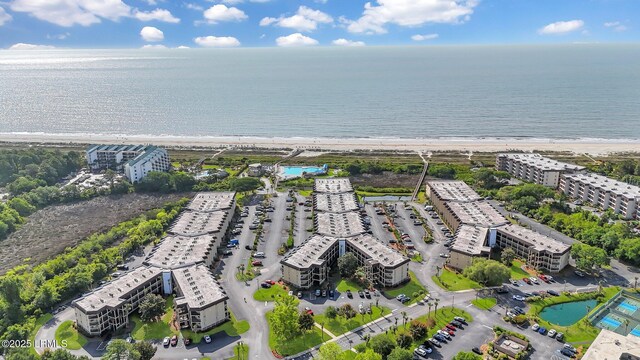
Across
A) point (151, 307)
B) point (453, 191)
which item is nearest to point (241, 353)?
point (151, 307)

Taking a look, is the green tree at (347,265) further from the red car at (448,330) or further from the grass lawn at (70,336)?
the grass lawn at (70,336)

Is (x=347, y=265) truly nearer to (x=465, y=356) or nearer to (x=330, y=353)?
(x=330, y=353)

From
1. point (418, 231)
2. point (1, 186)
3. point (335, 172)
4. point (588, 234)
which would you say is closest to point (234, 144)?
point (335, 172)

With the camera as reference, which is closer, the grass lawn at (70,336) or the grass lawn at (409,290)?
the grass lawn at (70,336)

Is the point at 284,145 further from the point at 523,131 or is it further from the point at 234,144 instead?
the point at 523,131

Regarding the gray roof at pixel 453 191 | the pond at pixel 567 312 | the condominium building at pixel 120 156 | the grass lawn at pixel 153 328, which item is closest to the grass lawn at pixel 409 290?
the pond at pixel 567 312

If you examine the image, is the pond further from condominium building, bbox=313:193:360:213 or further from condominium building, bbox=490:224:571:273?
condominium building, bbox=313:193:360:213
